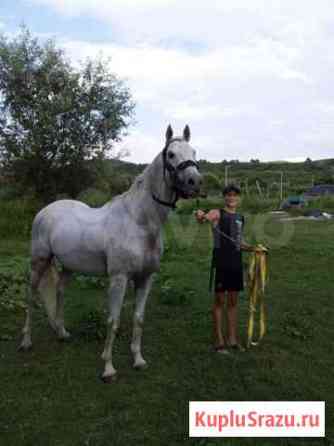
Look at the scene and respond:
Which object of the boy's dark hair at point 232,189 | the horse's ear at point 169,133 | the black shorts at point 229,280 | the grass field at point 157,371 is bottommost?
the grass field at point 157,371

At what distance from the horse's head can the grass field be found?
5.74ft

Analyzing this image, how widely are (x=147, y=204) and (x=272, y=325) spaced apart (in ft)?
8.60

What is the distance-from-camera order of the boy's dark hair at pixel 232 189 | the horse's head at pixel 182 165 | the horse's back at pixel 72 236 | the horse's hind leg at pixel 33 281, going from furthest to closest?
1. the horse's hind leg at pixel 33 281
2. the boy's dark hair at pixel 232 189
3. the horse's back at pixel 72 236
4. the horse's head at pixel 182 165

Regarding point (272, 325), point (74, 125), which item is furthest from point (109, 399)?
point (74, 125)

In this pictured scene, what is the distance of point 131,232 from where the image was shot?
4125mm

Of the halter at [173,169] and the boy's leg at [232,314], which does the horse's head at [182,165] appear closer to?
the halter at [173,169]

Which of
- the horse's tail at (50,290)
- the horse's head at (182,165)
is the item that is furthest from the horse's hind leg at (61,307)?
the horse's head at (182,165)

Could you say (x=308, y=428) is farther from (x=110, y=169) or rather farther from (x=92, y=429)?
(x=110, y=169)

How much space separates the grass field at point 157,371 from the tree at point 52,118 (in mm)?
12139

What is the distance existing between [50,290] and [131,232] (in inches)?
60.8

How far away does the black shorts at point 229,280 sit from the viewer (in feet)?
15.6

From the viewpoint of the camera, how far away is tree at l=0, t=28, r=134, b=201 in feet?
60.4

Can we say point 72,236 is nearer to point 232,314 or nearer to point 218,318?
point 218,318

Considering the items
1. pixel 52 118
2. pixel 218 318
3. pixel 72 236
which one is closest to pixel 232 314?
pixel 218 318
